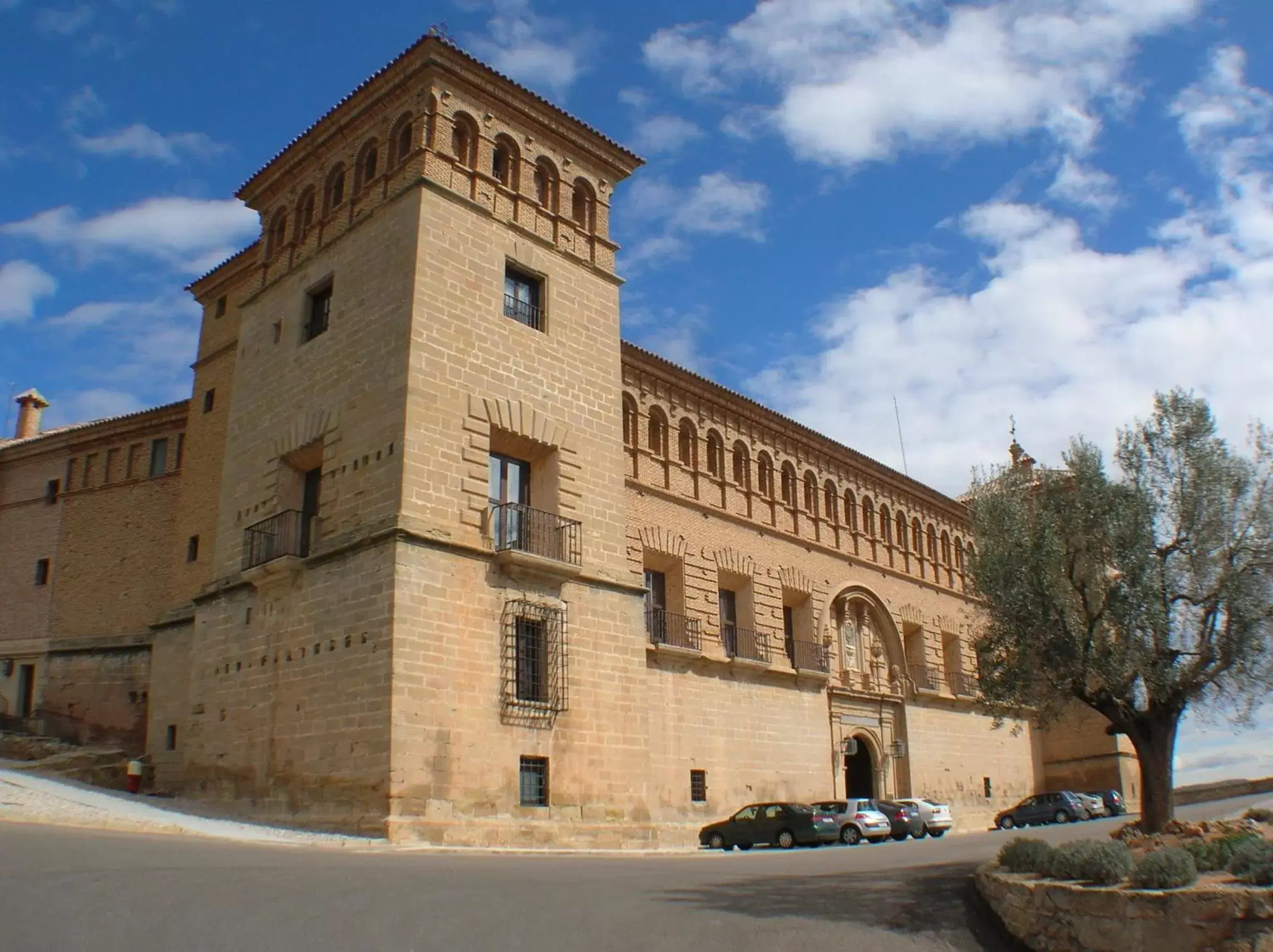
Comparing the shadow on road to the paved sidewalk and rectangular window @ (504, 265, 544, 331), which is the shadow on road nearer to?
the paved sidewalk

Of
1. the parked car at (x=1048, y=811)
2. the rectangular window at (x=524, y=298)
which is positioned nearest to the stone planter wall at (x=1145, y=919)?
the rectangular window at (x=524, y=298)

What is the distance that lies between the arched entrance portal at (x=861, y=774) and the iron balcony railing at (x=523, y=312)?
1418 centimetres

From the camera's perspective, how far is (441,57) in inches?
734

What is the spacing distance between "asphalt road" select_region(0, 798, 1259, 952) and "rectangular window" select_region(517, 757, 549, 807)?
10.1 ft

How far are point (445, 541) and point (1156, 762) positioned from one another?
9835 mm

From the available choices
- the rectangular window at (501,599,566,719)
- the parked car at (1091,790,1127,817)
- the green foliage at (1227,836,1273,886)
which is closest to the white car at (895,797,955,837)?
the parked car at (1091,790,1127,817)

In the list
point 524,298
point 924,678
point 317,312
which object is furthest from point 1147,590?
point 924,678

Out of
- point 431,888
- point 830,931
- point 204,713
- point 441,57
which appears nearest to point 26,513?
point 204,713

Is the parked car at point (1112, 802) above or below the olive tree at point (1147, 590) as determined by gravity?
below

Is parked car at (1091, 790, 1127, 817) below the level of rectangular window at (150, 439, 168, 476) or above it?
below

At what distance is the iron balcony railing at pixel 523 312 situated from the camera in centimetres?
1916

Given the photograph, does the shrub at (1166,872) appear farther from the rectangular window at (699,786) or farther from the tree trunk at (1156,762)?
the rectangular window at (699,786)

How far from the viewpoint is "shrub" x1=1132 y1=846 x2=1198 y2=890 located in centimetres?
857

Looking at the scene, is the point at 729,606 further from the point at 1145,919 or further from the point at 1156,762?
the point at 1145,919
